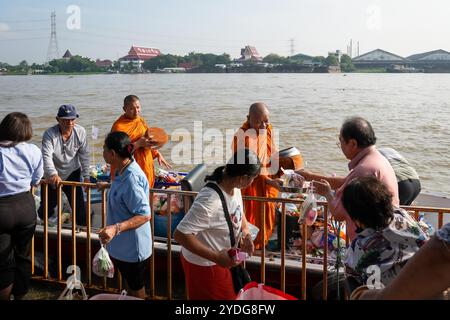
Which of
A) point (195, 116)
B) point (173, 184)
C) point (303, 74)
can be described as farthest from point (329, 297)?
point (303, 74)

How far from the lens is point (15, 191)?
364 centimetres

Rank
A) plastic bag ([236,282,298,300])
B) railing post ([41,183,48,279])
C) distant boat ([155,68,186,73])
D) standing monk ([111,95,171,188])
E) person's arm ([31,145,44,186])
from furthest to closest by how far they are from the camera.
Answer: distant boat ([155,68,186,73]) < standing monk ([111,95,171,188]) < railing post ([41,183,48,279]) < person's arm ([31,145,44,186]) < plastic bag ([236,282,298,300])

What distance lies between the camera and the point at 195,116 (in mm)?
24266

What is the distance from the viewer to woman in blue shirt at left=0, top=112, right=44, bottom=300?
11.8 feet

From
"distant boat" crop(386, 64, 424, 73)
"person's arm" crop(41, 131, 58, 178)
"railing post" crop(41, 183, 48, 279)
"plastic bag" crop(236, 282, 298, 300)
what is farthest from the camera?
"distant boat" crop(386, 64, 424, 73)

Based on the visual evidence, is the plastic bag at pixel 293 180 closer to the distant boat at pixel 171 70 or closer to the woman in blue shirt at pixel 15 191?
the woman in blue shirt at pixel 15 191

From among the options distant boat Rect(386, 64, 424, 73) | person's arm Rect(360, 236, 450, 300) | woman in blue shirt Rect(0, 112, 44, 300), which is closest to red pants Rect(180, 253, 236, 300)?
person's arm Rect(360, 236, 450, 300)

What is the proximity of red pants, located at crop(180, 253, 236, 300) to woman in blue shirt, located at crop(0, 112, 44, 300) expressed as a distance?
1.48m

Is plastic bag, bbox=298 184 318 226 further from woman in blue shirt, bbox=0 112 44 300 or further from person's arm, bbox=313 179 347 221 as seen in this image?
woman in blue shirt, bbox=0 112 44 300

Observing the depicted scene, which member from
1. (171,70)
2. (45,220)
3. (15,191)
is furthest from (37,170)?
(171,70)

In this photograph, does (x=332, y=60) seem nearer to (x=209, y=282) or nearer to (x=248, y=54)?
(x=248, y=54)

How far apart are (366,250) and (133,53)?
97617mm

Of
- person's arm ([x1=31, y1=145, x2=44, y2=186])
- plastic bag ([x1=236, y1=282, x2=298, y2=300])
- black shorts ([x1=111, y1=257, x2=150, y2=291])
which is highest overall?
person's arm ([x1=31, y1=145, x2=44, y2=186])
